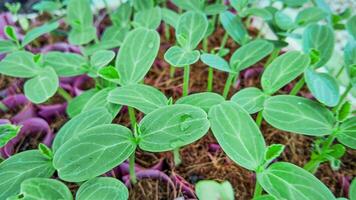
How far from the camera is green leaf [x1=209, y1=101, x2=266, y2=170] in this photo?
0.61 m

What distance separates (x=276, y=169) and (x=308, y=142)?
321 millimetres

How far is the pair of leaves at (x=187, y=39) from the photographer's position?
0.73 m

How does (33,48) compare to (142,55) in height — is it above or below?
below

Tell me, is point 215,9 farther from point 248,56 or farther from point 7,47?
point 7,47

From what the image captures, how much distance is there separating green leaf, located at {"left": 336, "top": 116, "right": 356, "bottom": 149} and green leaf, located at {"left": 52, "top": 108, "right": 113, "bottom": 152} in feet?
1.36

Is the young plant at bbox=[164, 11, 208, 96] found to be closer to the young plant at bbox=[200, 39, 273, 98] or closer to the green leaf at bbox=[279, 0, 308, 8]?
the young plant at bbox=[200, 39, 273, 98]

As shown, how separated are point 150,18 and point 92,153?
0.45 m

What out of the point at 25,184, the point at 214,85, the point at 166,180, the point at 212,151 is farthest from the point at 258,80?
the point at 25,184

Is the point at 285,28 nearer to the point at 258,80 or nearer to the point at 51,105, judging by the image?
the point at 258,80

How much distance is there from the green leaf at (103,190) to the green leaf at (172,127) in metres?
0.08

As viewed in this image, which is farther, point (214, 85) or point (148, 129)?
point (214, 85)

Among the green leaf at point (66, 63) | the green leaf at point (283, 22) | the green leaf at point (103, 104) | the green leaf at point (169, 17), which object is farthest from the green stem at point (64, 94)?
the green leaf at point (283, 22)

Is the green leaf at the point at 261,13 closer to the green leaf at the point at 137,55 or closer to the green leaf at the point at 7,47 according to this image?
the green leaf at the point at 137,55

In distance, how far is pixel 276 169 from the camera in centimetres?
62
